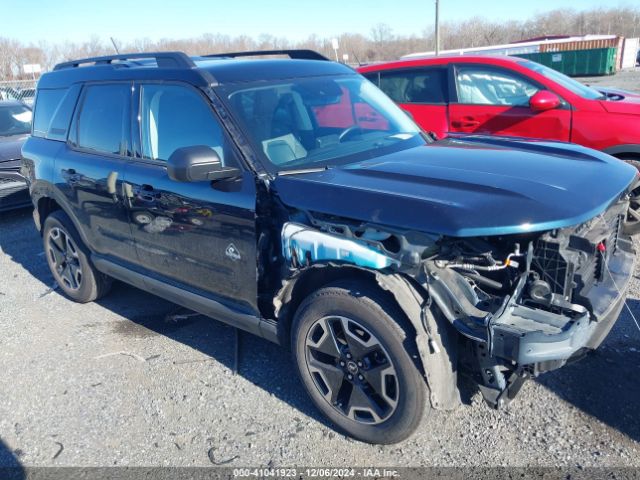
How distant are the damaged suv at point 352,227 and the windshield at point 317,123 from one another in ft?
0.05

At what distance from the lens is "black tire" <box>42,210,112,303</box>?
15.9 ft

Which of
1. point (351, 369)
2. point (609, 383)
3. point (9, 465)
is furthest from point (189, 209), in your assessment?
point (609, 383)

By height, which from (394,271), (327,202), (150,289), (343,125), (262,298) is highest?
(343,125)

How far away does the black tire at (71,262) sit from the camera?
4.84m

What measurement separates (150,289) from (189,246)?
783 millimetres

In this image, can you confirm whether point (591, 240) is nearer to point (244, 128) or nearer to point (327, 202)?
point (327, 202)

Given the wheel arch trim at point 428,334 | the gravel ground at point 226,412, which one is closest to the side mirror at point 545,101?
the gravel ground at point 226,412

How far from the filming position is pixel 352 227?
2.68 metres

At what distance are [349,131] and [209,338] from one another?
1906mm

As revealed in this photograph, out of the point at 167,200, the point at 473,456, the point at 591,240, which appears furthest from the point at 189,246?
the point at 591,240

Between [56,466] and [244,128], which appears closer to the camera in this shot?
[56,466]

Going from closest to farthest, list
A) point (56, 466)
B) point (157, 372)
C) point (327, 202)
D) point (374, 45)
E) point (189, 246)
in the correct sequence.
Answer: point (327, 202), point (56, 466), point (189, 246), point (157, 372), point (374, 45)

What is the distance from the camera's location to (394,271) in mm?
2590

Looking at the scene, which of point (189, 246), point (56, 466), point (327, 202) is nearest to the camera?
point (327, 202)
